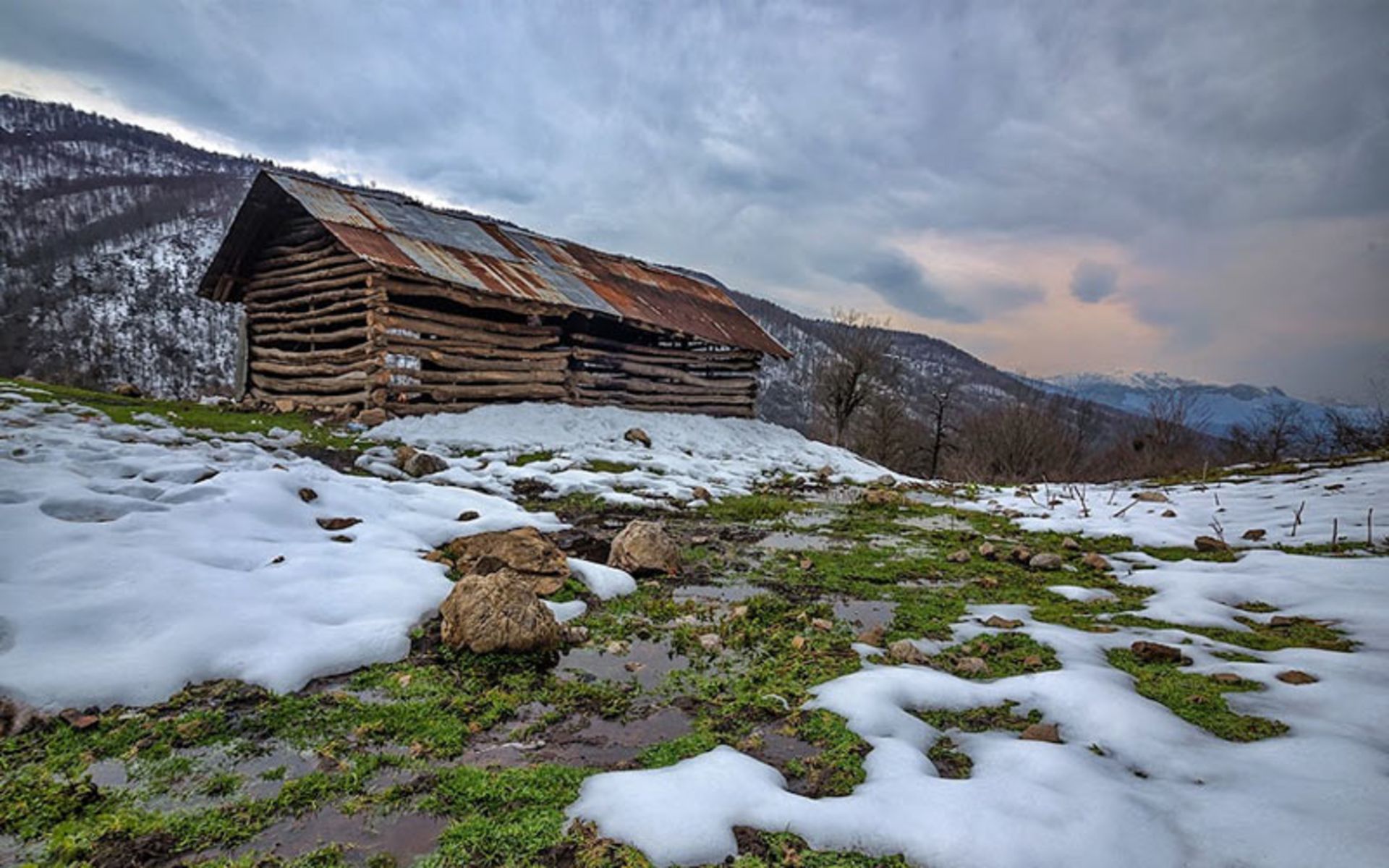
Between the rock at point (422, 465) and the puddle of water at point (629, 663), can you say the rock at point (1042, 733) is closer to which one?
the puddle of water at point (629, 663)

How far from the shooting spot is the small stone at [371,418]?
31.6 feet

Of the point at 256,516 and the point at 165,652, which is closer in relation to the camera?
the point at 165,652

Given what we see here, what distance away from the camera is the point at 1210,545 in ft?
17.0

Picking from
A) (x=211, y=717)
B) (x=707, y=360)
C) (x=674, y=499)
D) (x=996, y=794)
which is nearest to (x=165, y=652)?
(x=211, y=717)

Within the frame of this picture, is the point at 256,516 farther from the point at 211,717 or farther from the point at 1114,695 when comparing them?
the point at 1114,695

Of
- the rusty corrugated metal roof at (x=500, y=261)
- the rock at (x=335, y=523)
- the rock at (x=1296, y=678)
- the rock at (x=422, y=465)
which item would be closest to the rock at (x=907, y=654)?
the rock at (x=1296, y=678)

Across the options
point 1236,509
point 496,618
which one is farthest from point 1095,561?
point 496,618

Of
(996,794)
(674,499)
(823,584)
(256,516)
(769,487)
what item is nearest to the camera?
(996,794)

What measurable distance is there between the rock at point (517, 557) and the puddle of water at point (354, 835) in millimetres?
1902

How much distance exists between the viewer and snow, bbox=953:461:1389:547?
5.39m

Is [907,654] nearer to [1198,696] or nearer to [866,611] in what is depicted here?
[866,611]

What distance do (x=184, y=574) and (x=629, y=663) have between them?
2.14m

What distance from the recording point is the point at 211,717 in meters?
2.14

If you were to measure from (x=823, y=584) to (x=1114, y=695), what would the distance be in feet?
6.90
